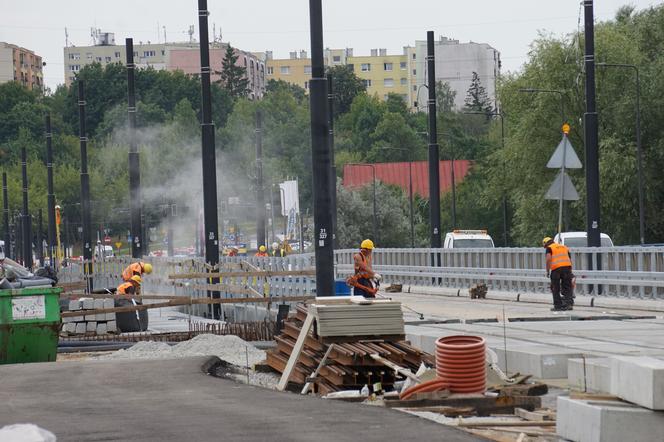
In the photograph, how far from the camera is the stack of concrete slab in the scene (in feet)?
53.8

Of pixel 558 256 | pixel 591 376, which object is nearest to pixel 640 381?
pixel 591 376

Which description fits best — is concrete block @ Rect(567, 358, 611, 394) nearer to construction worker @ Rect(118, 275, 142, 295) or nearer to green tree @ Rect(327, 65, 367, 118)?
construction worker @ Rect(118, 275, 142, 295)

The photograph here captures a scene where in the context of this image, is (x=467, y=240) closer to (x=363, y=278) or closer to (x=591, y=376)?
(x=363, y=278)

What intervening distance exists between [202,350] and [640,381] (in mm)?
12118

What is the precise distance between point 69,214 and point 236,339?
106747mm

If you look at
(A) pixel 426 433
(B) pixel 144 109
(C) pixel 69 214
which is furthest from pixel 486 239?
(B) pixel 144 109

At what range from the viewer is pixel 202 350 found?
21.9 metres

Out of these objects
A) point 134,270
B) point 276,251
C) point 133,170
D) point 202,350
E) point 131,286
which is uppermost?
point 133,170

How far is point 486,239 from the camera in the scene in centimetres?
4741

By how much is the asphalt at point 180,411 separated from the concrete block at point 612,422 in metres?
0.82

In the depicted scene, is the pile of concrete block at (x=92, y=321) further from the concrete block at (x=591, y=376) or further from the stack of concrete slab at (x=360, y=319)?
the concrete block at (x=591, y=376)

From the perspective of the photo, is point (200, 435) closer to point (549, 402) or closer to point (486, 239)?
point (549, 402)

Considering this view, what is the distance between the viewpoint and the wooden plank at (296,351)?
1644 centimetres

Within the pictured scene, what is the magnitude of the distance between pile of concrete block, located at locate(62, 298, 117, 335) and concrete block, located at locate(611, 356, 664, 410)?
19548 millimetres
